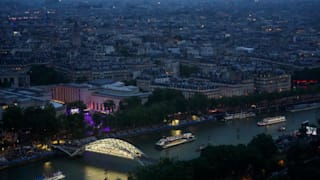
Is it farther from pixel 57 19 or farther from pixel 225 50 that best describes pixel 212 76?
pixel 57 19

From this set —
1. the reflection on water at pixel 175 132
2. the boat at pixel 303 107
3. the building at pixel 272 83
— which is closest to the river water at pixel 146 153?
the reflection on water at pixel 175 132

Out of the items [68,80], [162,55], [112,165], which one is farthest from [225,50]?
[112,165]

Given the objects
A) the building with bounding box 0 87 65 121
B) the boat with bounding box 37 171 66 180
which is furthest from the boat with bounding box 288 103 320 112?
the boat with bounding box 37 171 66 180

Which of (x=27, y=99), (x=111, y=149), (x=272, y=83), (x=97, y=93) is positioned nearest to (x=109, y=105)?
(x=97, y=93)

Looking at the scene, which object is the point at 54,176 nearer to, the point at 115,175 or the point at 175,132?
the point at 115,175

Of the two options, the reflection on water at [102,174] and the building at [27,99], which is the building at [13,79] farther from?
the reflection on water at [102,174]

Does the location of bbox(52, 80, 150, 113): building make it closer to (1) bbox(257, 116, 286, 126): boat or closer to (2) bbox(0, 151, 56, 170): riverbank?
(1) bbox(257, 116, 286, 126): boat

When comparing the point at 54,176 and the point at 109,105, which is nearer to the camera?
the point at 54,176
